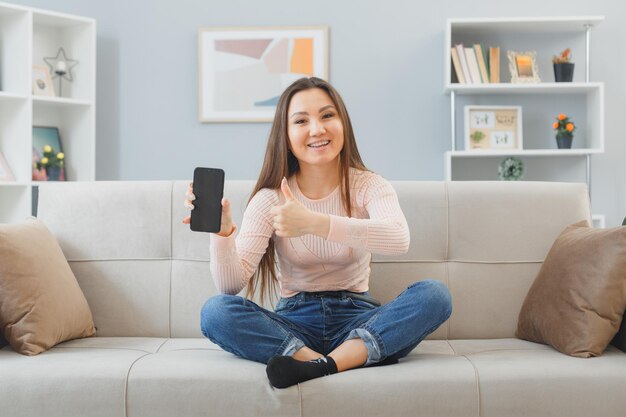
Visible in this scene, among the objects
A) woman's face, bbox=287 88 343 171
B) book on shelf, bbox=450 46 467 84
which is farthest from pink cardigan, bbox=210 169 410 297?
book on shelf, bbox=450 46 467 84

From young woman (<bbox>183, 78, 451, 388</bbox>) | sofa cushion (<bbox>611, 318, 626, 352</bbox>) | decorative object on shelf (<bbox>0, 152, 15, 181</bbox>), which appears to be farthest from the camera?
decorative object on shelf (<bbox>0, 152, 15, 181</bbox>)

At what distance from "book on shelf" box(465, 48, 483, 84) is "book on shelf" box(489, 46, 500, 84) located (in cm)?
7

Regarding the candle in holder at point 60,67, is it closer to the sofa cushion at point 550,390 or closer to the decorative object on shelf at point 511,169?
the decorative object on shelf at point 511,169

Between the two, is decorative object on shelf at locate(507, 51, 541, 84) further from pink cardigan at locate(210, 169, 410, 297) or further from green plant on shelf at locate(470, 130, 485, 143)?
pink cardigan at locate(210, 169, 410, 297)

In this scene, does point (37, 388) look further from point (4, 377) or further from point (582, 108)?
point (582, 108)

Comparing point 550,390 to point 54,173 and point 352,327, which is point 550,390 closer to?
point 352,327

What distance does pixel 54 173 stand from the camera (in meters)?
3.95

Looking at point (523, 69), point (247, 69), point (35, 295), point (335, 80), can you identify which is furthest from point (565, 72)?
point (35, 295)

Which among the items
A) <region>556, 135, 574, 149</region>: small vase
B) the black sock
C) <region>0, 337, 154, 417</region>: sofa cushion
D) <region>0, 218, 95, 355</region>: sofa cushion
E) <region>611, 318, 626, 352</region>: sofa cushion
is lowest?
<region>0, 337, 154, 417</region>: sofa cushion

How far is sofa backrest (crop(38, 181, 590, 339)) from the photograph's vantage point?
7.29 feet

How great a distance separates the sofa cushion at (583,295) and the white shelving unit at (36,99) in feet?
8.68

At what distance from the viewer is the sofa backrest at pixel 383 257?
222 centimetres

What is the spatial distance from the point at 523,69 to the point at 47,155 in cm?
243

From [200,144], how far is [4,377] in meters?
2.47
